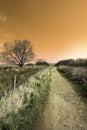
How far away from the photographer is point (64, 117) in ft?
19.8

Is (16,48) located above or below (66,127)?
above

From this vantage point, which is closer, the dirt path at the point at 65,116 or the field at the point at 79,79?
the dirt path at the point at 65,116

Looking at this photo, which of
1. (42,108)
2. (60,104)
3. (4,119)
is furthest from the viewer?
(60,104)

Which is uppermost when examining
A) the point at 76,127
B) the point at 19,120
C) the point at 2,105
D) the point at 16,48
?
the point at 16,48

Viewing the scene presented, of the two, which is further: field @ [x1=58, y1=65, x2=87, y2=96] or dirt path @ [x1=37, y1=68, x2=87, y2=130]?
field @ [x1=58, y1=65, x2=87, y2=96]

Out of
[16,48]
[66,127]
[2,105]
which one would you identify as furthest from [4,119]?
[16,48]

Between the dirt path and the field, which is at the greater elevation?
the field

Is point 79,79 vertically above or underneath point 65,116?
above

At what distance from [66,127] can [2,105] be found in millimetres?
2571

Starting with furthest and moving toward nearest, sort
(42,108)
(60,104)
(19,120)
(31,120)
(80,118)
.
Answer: (60,104) < (42,108) < (80,118) < (31,120) < (19,120)

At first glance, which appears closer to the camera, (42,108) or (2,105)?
(2,105)

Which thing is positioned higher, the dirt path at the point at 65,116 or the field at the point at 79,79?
the field at the point at 79,79

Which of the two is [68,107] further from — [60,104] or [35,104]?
[35,104]

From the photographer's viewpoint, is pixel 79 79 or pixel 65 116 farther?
pixel 79 79
